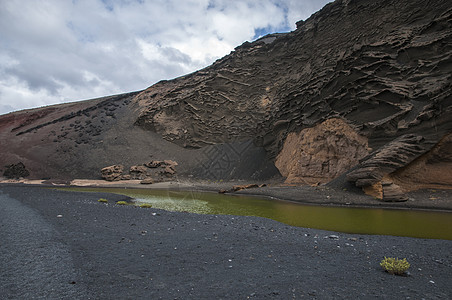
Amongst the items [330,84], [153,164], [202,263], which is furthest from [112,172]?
[202,263]

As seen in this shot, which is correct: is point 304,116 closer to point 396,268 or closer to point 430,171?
point 430,171

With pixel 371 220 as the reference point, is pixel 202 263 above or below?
above

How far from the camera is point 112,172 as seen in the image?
34.4 metres

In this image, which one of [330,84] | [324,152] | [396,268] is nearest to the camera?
[396,268]

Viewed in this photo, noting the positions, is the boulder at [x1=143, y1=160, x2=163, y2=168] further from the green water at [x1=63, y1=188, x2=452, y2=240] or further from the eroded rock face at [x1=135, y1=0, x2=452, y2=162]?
the green water at [x1=63, y1=188, x2=452, y2=240]

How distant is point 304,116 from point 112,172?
88.3 feet

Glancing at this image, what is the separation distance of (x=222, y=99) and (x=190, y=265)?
135 ft

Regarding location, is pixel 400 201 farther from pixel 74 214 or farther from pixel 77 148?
pixel 77 148

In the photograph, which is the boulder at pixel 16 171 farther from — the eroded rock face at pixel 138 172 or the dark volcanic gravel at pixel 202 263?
the dark volcanic gravel at pixel 202 263

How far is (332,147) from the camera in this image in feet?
69.8

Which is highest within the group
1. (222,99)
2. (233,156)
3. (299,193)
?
(222,99)

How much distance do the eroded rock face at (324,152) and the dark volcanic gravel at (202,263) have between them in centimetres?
1366

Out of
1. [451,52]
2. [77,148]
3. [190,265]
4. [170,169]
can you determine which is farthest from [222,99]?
[190,265]

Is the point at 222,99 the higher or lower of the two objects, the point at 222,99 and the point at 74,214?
the higher
